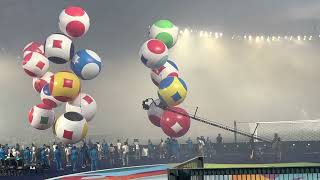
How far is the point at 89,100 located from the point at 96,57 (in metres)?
2.15

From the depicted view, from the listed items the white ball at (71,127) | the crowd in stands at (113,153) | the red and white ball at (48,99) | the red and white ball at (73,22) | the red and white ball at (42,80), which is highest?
Result: the red and white ball at (73,22)

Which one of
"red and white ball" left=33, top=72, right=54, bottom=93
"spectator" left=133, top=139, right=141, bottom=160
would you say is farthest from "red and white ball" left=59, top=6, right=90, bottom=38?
"spectator" left=133, top=139, right=141, bottom=160

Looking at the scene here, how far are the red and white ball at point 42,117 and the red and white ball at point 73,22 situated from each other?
3.67 metres

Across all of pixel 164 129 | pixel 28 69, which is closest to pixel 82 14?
pixel 28 69

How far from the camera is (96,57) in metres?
20.3

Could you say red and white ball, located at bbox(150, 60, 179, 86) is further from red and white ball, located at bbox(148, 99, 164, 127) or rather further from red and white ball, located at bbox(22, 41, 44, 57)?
red and white ball, located at bbox(22, 41, 44, 57)

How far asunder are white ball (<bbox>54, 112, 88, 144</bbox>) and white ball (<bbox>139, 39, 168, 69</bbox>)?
430 cm

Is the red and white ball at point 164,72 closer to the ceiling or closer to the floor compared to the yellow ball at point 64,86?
closer to the ceiling

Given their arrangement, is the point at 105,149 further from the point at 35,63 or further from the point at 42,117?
the point at 35,63

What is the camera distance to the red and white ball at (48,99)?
20250mm

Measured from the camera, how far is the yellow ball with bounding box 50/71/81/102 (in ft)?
61.8

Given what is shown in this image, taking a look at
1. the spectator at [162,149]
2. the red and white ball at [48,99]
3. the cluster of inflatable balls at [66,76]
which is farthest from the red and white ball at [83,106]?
the spectator at [162,149]

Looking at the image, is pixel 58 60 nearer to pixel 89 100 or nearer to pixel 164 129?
pixel 89 100

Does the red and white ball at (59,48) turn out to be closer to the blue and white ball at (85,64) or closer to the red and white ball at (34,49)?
the blue and white ball at (85,64)
